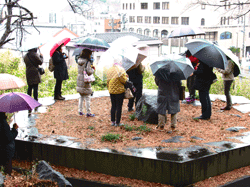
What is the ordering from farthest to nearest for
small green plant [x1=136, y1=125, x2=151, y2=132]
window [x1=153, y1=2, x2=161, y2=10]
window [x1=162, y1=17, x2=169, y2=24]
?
1. window [x1=153, y1=2, x2=161, y2=10]
2. window [x1=162, y1=17, x2=169, y2=24]
3. small green plant [x1=136, y1=125, x2=151, y2=132]

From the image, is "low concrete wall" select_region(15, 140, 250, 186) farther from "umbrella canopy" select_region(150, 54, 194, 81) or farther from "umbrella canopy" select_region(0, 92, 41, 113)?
"umbrella canopy" select_region(150, 54, 194, 81)

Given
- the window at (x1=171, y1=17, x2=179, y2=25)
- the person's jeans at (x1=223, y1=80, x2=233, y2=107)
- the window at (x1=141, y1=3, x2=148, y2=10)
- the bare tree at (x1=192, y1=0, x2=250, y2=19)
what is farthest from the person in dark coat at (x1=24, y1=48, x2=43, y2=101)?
the window at (x1=141, y1=3, x2=148, y2=10)

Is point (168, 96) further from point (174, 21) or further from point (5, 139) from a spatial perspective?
point (174, 21)

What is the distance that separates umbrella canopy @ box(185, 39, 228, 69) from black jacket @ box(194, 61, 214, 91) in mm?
461

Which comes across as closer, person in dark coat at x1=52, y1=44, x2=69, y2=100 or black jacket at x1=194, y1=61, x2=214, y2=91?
black jacket at x1=194, y1=61, x2=214, y2=91

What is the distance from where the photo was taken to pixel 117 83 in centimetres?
702

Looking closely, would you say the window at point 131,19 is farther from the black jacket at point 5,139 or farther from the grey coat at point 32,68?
the black jacket at point 5,139

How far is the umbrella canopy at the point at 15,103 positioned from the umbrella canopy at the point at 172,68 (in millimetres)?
2615

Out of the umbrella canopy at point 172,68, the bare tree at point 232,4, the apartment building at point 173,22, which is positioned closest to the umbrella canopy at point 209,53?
the umbrella canopy at point 172,68

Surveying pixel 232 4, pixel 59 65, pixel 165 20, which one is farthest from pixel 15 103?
pixel 165 20

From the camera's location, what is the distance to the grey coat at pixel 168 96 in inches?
265

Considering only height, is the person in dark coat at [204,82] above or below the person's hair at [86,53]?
below

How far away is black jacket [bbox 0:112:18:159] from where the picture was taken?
5.33m

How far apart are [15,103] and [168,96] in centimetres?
315
